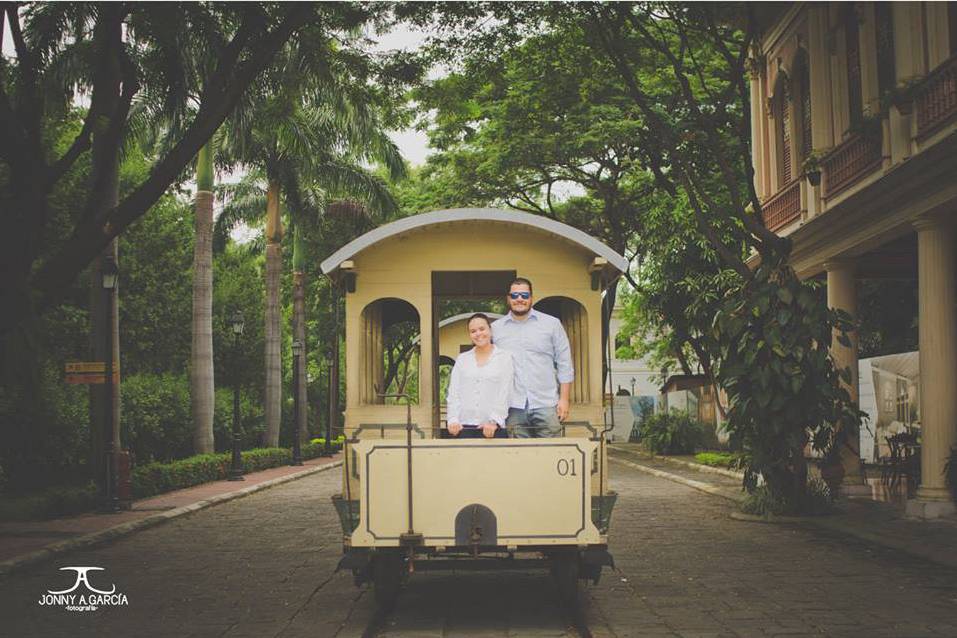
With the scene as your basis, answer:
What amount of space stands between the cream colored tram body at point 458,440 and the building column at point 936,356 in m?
6.94

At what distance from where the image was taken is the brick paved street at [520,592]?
7.90m

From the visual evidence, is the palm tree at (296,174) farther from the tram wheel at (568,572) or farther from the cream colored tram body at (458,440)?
the tram wheel at (568,572)

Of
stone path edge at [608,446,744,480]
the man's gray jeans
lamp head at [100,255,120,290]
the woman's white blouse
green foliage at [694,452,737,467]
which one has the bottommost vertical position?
stone path edge at [608,446,744,480]

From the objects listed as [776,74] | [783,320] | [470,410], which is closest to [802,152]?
[776,74]

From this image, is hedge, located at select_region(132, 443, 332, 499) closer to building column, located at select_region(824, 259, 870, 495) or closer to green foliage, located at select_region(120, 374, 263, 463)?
green foliage, located at select_region(120, 374, 263, 463)

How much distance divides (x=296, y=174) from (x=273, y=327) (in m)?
4.89

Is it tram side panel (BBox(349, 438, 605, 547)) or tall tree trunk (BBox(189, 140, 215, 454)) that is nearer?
tram side panel (BBox(349, 438, 605, 547))

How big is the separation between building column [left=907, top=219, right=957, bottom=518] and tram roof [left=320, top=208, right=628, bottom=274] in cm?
730

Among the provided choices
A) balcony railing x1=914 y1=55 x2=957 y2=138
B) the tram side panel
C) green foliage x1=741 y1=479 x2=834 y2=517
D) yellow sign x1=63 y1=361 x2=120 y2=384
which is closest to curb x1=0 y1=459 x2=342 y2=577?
yellow sign x1=63 y1=361 x2=120 y2=384

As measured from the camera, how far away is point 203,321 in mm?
26438

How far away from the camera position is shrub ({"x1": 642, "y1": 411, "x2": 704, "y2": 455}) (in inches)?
1318

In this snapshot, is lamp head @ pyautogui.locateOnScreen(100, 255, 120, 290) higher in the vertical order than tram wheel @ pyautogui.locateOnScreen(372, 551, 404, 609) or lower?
higher

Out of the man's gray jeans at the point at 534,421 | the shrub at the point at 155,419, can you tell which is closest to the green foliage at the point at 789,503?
the man's gray jeans at the point at 534,421

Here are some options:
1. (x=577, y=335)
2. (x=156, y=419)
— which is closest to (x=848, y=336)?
(x=577, y=335)
